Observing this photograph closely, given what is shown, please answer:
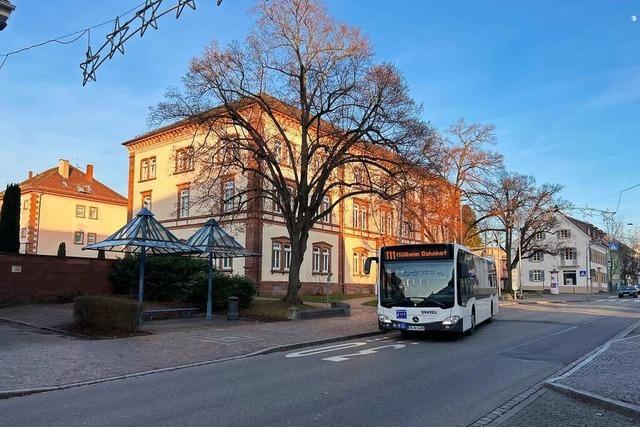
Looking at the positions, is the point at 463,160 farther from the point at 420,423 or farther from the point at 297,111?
the point at 420,423

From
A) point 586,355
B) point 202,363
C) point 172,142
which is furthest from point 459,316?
point 172,142

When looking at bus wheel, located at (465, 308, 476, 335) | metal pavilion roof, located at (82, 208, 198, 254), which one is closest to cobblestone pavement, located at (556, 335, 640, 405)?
bus wheel, located at (465, 308, 476, 335)

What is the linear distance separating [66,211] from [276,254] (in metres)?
35.4

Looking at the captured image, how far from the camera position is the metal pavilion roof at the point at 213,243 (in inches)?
877

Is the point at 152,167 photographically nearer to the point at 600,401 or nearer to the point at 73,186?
the point at 73,186

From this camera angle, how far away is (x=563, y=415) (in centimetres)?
745

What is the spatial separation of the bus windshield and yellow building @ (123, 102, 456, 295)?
2089cm

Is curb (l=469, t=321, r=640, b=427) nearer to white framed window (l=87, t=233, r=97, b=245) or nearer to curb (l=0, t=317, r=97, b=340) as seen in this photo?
curb (l=0, t=317, r=97, b=340)

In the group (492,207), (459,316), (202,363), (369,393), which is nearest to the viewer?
(369,393)

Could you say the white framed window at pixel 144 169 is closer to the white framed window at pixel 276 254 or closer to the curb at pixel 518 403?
the white framed window at pixel 276 254

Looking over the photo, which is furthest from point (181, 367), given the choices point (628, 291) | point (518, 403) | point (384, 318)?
point (628, 291)

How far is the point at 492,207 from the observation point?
46.9 metres

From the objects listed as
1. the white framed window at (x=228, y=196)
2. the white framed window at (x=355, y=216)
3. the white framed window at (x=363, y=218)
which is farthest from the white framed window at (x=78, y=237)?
the white framed window at (x=363, y=218)

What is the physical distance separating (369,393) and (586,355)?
24.8 ft
